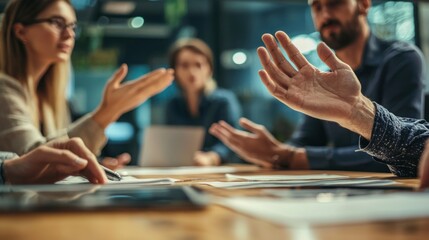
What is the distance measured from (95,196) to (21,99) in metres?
1.17

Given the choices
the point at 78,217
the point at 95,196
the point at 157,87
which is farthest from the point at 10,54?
the point at 78,217

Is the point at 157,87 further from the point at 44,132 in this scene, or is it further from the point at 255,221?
the point at 255,221

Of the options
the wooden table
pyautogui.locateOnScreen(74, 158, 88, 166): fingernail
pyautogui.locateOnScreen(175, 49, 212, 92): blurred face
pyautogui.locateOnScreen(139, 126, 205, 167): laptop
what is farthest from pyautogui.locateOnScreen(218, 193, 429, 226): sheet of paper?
pyautogui.locateOnScreen(175, 49, 212, 92): blurred face

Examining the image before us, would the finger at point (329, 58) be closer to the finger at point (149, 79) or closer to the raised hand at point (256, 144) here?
the raised hand at point (256, 144)

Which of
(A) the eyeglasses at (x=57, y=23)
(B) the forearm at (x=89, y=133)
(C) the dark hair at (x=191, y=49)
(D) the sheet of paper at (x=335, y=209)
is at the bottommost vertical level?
(B) the forearm at (x=89, y=133)

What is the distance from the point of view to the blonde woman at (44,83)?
5.44ft

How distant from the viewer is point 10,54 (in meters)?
1.96

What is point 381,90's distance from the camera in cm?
187

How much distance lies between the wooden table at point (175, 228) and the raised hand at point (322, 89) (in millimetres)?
638

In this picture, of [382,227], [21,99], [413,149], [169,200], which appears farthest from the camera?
[21,99]

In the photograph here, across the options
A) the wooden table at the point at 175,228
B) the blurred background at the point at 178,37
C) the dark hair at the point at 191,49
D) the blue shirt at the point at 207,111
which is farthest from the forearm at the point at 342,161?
the blurred background at the point at 178,37

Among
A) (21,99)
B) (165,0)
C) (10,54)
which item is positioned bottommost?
(21,99)

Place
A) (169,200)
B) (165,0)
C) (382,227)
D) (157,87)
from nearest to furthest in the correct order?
(382,227), (169,200), (157,87), (165,0)

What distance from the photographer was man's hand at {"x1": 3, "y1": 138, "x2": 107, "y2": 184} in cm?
99
